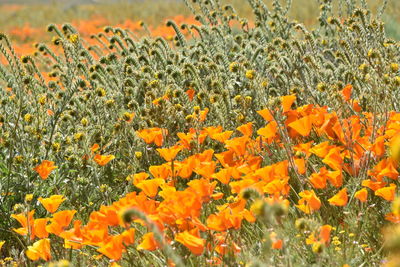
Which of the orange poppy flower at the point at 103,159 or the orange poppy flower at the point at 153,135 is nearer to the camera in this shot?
the orange poppy flower at the point at 103,159

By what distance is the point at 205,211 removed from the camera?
2.11 metres

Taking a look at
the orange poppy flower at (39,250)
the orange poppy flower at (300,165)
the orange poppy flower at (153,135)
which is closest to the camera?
the orange poppy flower at (39,250)

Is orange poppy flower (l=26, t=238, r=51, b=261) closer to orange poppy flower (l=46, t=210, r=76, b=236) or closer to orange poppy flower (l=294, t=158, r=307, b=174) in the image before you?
orange poppy flower (l=46, t=210, r=76, b=236)

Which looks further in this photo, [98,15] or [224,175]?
[98,15]

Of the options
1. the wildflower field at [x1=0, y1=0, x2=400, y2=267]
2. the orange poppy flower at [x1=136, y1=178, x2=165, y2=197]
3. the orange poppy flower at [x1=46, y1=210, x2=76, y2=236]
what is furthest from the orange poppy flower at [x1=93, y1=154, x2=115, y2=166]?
the orange poppy flower at [x1=46, y1=210, x2=76, y2=236]

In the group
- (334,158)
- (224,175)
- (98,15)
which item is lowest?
(334,158)

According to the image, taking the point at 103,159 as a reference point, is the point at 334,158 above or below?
below

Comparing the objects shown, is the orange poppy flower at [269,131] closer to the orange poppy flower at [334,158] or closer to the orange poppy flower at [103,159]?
the orange poppy flower at [334,158]

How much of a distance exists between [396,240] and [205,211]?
4.57ft

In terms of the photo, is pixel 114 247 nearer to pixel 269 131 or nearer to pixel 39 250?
pixel 39 250

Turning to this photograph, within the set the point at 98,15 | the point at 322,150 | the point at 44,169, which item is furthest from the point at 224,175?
the point at 98,15

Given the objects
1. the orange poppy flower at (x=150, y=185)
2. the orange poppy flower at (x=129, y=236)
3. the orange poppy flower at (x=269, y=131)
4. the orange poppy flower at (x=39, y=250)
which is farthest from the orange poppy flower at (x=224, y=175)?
the orange poppy flower at (x=39, y=250)

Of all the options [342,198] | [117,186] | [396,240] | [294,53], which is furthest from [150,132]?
[396,240]

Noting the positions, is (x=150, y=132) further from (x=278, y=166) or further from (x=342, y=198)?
(x=342, y=198)
